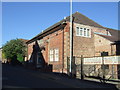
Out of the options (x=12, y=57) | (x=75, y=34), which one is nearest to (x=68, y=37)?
(x=75, y=34)

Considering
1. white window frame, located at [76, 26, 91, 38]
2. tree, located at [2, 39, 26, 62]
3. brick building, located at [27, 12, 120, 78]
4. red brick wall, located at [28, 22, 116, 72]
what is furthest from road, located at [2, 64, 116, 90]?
tree, located at [2, 39, 26, 62]

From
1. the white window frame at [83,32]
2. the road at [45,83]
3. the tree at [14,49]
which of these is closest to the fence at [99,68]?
the road at [45,83]

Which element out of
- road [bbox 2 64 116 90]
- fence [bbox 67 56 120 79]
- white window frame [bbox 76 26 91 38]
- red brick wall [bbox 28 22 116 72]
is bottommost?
road [bbox 2 64 116 90]

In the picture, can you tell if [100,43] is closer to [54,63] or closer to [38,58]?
[54,63]

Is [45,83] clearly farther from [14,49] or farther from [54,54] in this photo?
[14,49]

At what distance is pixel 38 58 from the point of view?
28.6m

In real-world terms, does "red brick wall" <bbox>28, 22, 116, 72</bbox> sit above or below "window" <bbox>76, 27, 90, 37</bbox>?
below

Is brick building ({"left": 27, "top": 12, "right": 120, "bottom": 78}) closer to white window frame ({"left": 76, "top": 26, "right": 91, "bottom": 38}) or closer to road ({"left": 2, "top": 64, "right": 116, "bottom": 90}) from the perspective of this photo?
white window frame ({"left": 76, "top": 26, "right": 91, "bottom": 38})

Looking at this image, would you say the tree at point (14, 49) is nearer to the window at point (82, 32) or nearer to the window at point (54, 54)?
the window at point (54, 54)

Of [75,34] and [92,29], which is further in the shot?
[92,29]

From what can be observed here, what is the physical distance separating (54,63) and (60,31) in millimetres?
4738

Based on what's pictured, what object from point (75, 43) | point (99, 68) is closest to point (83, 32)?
point (75, 43)

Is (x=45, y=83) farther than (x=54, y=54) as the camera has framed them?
No

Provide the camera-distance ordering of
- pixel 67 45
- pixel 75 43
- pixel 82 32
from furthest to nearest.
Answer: pixel 82 32, pixel 75 43, pixel 67 45
